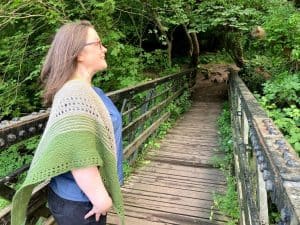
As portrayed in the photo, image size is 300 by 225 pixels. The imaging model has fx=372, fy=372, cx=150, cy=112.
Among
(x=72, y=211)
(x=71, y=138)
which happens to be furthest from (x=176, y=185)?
(x=71, y=138)

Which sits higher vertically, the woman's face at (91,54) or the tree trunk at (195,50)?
the woman's face at (91,54)

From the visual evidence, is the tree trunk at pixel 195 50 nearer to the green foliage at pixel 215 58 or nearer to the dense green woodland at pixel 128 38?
the dense green woodland at pixel 128 38

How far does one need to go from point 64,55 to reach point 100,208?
67 centimetres

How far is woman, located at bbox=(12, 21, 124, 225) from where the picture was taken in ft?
4.86

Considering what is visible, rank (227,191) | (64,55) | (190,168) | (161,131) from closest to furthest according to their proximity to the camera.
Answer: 1. (64,55)
2. (227,191)
3. (190,168)
4. (161,131)

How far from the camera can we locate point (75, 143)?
4.85ft

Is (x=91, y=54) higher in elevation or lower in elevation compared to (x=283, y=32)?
higher

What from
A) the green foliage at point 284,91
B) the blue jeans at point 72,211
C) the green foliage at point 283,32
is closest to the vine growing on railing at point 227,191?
the green foliage at point 284,91

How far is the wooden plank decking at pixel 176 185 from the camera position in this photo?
3.50 metres

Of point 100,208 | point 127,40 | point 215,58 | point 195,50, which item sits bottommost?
point 215,58

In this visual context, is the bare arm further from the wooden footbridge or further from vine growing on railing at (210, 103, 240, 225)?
vine growing on railing at (210, 103, 240, 225)

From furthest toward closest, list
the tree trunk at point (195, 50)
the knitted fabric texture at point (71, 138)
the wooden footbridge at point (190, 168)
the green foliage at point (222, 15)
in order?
1. the tree trunk at point (195, 50)
2. the green foliage at point (222, 15)
3. the knitted fabric texture at point (71, 138)
4. the wooden footbridge at point (190, 168)

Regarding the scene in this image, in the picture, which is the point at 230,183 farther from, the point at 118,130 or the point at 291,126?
the point at 118,130

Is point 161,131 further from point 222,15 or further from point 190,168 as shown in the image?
point 222,15
